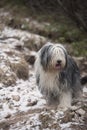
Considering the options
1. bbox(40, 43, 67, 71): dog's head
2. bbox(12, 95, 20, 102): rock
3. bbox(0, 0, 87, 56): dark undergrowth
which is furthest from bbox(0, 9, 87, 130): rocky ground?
bbox(40, 43, 67, 71): dog's head

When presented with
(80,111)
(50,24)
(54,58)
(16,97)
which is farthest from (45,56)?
(50,24)

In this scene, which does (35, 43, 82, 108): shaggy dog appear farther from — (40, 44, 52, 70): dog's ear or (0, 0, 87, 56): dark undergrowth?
(0, 0, 87, 56): dark undergrowth

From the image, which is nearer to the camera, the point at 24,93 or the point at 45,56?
the point at 45,56

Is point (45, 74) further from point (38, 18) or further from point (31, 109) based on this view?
point (38, 18)

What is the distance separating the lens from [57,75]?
6.30 meters

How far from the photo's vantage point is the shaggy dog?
239 inches

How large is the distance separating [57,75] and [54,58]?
0.37m

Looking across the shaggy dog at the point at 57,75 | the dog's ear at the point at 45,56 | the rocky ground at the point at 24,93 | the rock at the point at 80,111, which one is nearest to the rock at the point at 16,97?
the rocky ground at the point at 24,93

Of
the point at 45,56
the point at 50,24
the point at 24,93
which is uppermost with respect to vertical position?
the point at 45,56

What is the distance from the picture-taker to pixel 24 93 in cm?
770

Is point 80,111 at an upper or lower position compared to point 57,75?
lower

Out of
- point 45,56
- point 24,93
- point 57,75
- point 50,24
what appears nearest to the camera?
point 45,56

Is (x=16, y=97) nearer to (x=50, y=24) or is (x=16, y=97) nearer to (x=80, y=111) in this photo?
(x=80, y=111)

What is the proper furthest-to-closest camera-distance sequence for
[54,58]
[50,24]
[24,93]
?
[50,24] → [24,93] → [54,58]
